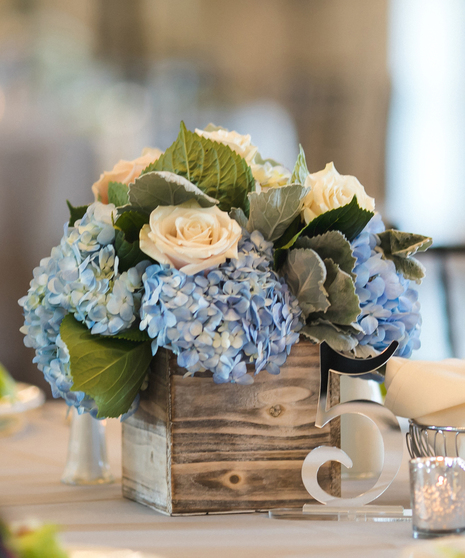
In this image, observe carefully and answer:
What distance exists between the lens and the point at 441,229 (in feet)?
7.97

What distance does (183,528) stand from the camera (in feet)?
1.75

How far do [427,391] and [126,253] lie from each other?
291 mm

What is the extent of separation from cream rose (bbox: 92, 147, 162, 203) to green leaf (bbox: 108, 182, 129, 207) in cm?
3

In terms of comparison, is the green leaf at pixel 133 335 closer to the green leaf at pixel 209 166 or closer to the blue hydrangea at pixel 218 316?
the blue hydrangea at pixel 218 316

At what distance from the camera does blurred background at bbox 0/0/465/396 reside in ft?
7.39

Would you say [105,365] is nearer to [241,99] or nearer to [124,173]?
[124,173]

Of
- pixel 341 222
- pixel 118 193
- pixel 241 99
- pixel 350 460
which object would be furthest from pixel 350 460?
pixel 241 99

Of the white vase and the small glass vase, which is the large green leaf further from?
the small glass vase

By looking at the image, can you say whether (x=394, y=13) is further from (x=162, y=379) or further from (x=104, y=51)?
(x=162, y=379)

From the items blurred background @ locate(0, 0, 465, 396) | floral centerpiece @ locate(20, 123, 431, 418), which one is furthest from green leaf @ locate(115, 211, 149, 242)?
blurred background @ locate(0, 0, 465, 396)

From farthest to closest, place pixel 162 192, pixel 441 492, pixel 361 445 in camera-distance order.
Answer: pixel 361 445
pixel 162 192
pixel 441 492

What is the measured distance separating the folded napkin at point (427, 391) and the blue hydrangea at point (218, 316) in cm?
12

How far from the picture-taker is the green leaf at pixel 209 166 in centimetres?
59

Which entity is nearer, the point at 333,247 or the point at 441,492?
the point at 441,492
